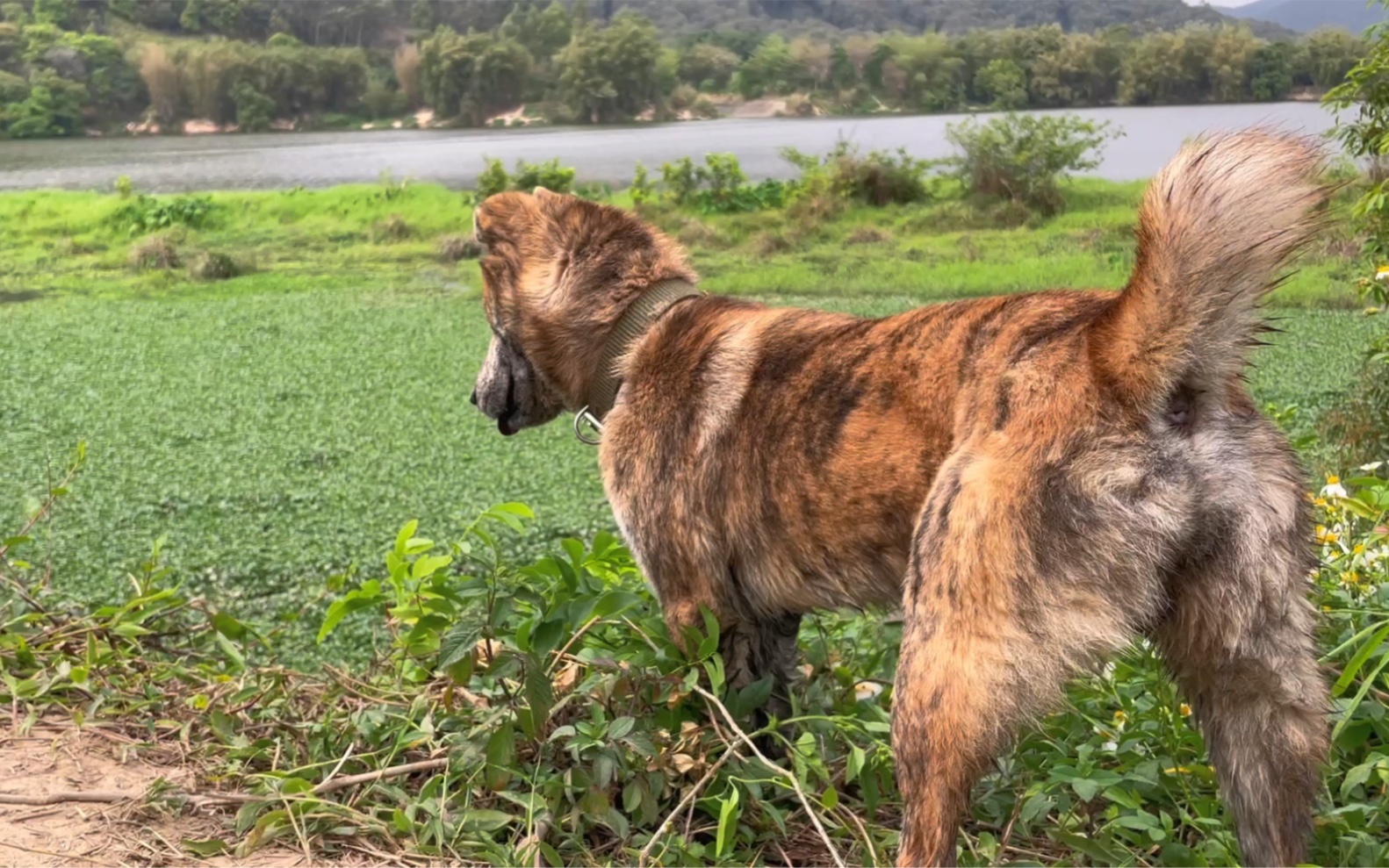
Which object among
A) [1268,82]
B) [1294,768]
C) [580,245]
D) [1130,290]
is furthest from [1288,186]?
[1268,82]

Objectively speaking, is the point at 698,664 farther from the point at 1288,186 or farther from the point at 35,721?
the point at 35,721

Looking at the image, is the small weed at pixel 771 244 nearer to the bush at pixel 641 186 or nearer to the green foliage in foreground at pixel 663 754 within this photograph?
the bush at pixel 641 186

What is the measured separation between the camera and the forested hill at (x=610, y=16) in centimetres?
393

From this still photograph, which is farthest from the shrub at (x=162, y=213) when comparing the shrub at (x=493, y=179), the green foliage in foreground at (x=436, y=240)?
the shrub at (x=493, y=179)

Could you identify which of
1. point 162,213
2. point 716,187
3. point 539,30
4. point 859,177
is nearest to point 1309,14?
point 859,177

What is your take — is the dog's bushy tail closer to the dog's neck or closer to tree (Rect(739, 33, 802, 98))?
the dog's neck

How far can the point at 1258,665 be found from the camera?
4.58 feet

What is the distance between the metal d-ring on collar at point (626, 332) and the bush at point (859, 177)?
1.76 metres

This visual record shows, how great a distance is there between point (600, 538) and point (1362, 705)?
120 centimetres

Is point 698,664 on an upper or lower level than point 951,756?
lower

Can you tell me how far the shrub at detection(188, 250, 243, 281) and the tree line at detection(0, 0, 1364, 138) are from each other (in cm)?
41

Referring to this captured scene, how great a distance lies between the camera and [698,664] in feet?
6.23

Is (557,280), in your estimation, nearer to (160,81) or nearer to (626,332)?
(626,332)

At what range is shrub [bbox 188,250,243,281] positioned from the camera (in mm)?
3855
